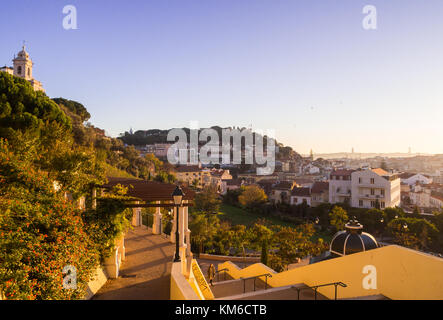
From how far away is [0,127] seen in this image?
1479cm

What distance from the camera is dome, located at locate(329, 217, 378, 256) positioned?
8.79 meters

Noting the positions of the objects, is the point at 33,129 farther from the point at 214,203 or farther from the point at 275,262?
the point at 214,203

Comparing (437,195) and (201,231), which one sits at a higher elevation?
(201,231)

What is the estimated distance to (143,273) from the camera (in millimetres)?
9422

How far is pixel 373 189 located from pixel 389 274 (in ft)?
128

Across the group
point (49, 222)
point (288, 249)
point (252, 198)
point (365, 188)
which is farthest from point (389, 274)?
point (252, 198)

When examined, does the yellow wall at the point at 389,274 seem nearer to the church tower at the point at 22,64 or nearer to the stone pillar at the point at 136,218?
the stone pillar at the point at 136,218

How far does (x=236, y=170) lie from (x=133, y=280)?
8146cm

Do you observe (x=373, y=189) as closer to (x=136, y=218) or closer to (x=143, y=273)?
(x=136, y=218)

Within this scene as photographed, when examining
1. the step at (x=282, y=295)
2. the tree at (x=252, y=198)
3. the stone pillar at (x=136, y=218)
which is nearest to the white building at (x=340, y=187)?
the tree at (x=252, y=198)

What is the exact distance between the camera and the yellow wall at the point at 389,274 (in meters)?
4.49

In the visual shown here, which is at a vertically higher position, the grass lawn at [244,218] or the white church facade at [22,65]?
the white church facade at [22,65]

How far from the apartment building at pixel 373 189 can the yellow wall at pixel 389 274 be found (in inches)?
1418

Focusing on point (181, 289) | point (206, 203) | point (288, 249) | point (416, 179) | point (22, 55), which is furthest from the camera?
point (416, 179)
